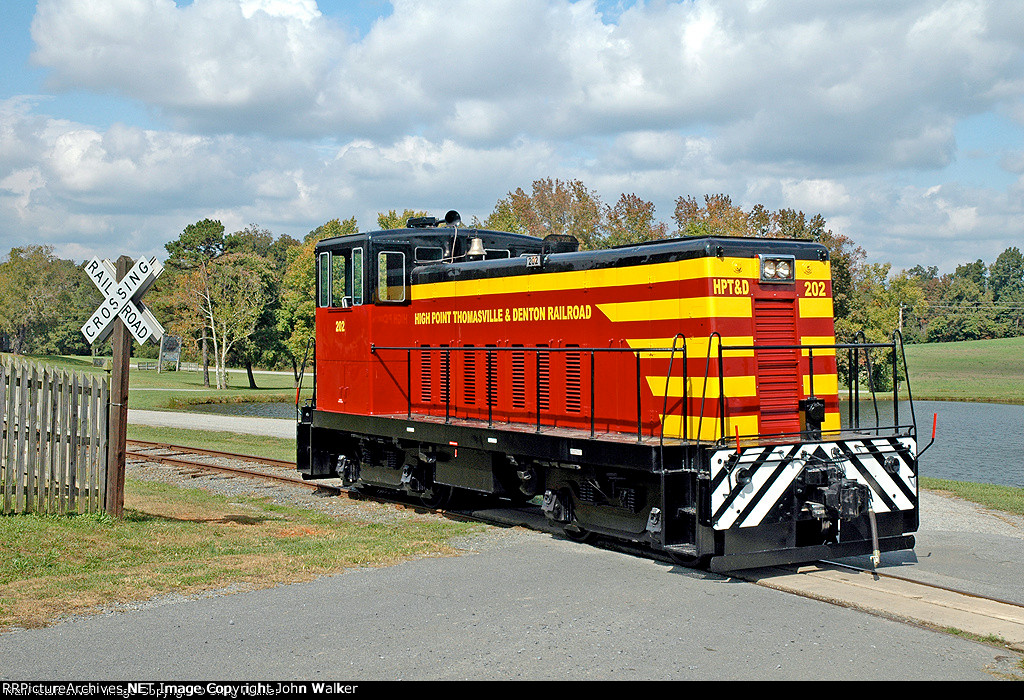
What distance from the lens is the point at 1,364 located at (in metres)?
10.4

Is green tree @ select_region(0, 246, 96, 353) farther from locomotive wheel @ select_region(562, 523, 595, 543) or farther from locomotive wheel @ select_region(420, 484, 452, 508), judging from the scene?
locomotive wheel @ select_region(562, 523, 595, 543)

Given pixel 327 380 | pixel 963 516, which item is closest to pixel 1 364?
pixel 327 380

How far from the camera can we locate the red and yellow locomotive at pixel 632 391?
8445mm

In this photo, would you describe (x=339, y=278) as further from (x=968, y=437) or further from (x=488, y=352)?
(x=968, y=437)

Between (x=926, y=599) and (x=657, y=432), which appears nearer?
(x=926, y=599)

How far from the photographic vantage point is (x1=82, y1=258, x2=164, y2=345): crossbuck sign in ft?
32.2

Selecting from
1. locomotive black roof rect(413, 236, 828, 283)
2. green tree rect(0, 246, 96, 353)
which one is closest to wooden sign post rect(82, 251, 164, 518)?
locomotive black roof rect(413, 236, 828, 283)

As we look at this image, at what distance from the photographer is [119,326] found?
10070mm

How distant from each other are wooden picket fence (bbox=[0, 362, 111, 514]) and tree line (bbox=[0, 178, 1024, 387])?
107 ft

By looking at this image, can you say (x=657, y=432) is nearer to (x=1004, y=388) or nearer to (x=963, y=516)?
(x=963, y=516)

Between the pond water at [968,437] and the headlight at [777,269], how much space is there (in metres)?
14.1

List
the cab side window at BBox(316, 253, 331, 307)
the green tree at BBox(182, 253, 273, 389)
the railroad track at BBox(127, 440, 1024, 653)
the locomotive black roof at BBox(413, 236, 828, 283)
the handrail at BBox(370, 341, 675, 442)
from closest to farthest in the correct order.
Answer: the railroad track at BBox(127, 440, 1024, 653), the locomotive black roof at BBox(413, 236, 828, 283), the handrail at BBox(370, 341, 675, 442), the cab side window at BBox(316, 253, 331, 307), the green tree at BBox(182, 253, 273, 389)

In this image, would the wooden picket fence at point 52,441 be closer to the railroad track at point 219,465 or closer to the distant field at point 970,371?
the railroad track at point 219,465

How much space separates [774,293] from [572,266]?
94.3 inches
